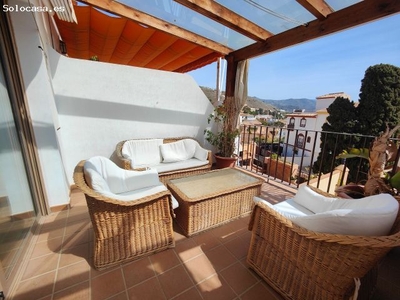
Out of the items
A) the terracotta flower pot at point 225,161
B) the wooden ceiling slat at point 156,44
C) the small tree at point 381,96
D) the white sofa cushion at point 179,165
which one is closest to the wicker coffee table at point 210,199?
the white sofa cushion at point 179,165

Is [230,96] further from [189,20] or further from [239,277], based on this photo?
[239,277]

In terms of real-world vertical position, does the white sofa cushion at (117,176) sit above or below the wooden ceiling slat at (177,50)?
below

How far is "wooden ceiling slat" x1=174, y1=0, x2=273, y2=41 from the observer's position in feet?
7.51

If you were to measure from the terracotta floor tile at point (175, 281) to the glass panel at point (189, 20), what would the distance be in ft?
10.6

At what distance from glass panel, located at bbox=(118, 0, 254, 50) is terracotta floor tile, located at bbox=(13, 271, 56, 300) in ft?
10.8

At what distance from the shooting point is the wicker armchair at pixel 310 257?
848 mm

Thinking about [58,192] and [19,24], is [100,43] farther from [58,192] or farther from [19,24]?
[58,192]

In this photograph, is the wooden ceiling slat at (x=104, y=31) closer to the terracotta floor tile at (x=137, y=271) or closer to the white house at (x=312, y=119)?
the terracotta floor tile at (x=137, y=271)

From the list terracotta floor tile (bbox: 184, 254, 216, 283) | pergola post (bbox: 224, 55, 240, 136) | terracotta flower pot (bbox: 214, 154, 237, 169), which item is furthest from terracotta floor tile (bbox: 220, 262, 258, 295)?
pergola post (bbox: 224, 55, 240, 136)

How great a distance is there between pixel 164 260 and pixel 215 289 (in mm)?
486

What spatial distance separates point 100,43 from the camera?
4.06 meters

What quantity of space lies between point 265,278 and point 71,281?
1.46 metres

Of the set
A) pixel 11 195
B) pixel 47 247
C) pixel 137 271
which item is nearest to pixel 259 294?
pixel 137 271

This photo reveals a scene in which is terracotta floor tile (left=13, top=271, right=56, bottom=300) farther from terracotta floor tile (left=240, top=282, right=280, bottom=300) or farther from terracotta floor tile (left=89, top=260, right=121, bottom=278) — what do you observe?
terracotta floor tile (left=240, top=282, right=280, bottom=300)
